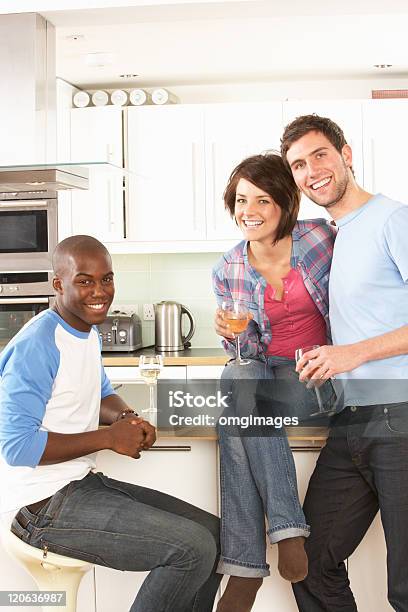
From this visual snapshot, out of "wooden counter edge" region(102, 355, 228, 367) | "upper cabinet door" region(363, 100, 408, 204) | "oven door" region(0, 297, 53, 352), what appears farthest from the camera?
"upper cabinet door" region(363, 100, 408, 204)

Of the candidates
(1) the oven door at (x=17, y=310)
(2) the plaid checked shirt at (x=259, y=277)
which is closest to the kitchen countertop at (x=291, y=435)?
(2) the plaid checked shirt at (x=259, y=277)

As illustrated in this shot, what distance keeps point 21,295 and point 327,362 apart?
1776 mm

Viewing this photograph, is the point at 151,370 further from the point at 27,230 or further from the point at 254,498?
the point at 27,230

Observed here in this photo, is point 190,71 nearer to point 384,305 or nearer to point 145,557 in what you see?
point 384,305

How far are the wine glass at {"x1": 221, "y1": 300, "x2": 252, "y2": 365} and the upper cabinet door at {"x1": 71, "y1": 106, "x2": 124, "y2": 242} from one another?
1.96 m

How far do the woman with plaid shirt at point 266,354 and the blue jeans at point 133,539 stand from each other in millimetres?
156

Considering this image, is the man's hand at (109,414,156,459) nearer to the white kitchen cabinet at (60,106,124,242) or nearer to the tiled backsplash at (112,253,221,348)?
the white kitchen cabinet at (60,106,124,242)

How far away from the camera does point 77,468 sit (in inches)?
67.6

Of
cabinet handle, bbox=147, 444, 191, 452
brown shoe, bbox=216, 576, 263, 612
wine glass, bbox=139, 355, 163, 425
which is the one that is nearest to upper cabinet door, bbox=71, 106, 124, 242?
wine glass, bbox=139, 355, 163, 425

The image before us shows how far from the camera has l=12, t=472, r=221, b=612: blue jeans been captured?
5.34 feet

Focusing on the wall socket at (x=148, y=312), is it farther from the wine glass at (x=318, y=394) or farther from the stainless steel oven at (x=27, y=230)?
the wine glass at (x=318, y=394)

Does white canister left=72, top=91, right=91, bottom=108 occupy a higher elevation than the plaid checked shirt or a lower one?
higher

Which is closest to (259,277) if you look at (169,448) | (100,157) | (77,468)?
(169,448)

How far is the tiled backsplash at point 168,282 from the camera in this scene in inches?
164
